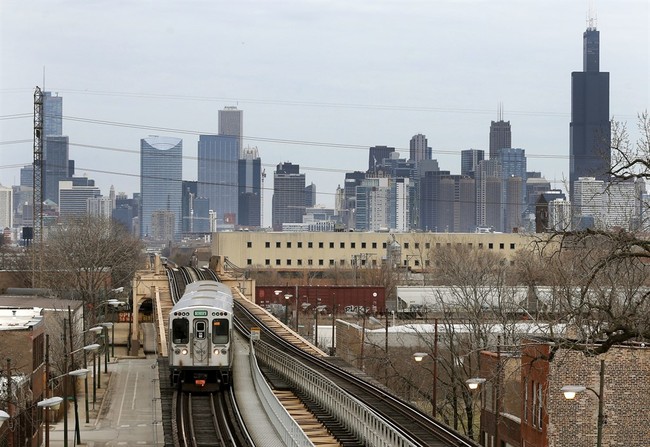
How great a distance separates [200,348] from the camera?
142ft

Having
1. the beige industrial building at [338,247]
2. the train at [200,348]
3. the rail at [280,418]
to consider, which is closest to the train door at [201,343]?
the train at [200,348]

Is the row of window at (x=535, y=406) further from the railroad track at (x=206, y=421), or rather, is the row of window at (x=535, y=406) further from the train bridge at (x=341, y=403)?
the railroad track at (x=206, y=421)

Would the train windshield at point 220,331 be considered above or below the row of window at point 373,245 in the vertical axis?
below

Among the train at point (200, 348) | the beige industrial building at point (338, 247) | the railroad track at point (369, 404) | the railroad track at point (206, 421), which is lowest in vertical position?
the railroad track at point (206, 421)

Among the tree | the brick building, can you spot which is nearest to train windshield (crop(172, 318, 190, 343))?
the brick building

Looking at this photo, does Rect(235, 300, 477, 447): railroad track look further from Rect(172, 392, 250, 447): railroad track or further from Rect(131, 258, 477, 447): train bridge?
Rect(172, 392, 250, 447): railroad track

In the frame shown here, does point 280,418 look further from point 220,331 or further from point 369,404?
point 220,331

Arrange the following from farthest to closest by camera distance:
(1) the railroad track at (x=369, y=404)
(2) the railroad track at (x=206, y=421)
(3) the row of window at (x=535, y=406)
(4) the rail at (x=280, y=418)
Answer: (3) the row of window at (x=535, y=406)
(2) the railroad track at (x=206, y=421)
(1) the railroad track at (x=369, y=404)
(4) the rail at (x=280, y=418)

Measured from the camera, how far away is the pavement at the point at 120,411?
46844 millimetres

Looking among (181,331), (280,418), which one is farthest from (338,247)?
(280,418)

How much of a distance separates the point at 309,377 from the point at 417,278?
309 ft

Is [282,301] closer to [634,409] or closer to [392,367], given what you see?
[392,367]

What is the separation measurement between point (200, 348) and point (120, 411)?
40.7ft

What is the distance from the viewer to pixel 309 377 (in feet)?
137
